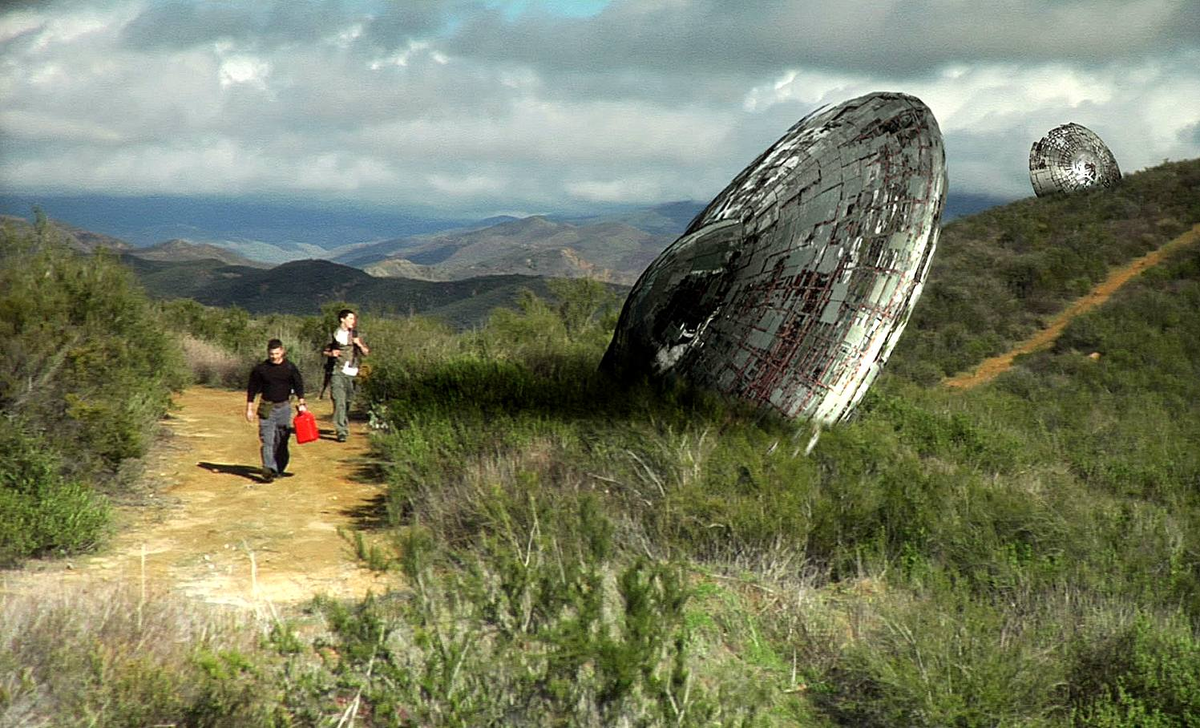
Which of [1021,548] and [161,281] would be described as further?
[161,281]

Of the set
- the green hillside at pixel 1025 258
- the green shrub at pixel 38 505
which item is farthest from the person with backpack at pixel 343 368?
the green hillside at pixel 1025 258

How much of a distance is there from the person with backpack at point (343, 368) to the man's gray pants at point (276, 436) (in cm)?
148

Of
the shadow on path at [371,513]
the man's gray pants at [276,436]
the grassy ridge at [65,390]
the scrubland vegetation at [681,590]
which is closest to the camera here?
the scrubland vegetation at [681,590]

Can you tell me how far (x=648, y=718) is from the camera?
3.41 m

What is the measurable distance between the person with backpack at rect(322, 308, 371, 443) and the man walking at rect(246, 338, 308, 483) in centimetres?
133

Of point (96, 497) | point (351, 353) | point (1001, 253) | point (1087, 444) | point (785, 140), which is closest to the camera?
point (96, 497)

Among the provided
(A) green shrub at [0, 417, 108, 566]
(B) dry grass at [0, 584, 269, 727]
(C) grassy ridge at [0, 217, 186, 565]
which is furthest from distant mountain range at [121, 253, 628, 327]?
(B) dry grass at [0, 584, 269, 727]

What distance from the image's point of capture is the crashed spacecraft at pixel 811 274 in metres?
7.08

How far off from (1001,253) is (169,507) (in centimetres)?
3297

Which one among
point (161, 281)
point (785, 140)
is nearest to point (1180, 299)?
point (785, 140)

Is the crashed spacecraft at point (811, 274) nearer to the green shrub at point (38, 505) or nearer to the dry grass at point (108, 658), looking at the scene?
the dry grass at point (108, 658)

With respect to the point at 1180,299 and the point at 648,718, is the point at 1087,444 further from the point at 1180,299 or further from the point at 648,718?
the point at 1180,299

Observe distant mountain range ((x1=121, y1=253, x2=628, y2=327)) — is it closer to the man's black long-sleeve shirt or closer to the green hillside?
the green hillside

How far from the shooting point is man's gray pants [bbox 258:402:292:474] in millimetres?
8008
